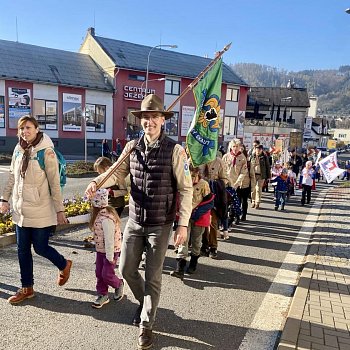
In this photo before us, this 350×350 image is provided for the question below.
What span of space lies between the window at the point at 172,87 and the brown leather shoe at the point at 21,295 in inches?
1268

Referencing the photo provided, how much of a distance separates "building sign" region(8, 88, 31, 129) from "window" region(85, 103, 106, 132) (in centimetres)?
486

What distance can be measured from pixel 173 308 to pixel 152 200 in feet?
5.09

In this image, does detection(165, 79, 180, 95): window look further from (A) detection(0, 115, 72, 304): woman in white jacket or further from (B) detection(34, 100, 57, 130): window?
(A) detection(0, 115, 72, 304): woman in white jacket

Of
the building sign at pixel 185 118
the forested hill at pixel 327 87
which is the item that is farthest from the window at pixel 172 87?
the forested hill at pixel 327 87

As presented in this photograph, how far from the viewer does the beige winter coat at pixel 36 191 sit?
3.80 meters

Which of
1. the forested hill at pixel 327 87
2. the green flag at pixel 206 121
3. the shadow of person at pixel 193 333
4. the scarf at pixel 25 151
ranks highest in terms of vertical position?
the forested hill at pixel 327 87

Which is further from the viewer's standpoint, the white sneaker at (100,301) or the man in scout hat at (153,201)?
the white sneaker at (100,301)

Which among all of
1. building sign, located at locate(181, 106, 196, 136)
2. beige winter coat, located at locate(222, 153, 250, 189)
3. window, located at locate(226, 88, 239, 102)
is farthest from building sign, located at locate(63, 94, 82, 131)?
beige winter coat, located at locate(222, 153, 250, 189)

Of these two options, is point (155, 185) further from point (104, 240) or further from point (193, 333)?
point (193, 333)

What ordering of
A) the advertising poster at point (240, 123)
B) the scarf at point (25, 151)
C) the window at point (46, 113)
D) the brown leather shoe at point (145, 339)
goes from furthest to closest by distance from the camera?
the advertising poster at point (240, 123), the window at point (46, 113), the scarf at point (25, 151), the brown leather shoe at point (145, 339)

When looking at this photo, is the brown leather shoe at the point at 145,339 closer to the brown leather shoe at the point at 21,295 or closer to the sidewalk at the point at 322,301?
the sidewalk at the point at 322,301

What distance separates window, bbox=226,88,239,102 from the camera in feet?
131

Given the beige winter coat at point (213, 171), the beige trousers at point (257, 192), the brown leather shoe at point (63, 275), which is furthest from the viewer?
the beige trousers at point (257, 192)

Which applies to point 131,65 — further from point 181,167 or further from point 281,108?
point 281,108
